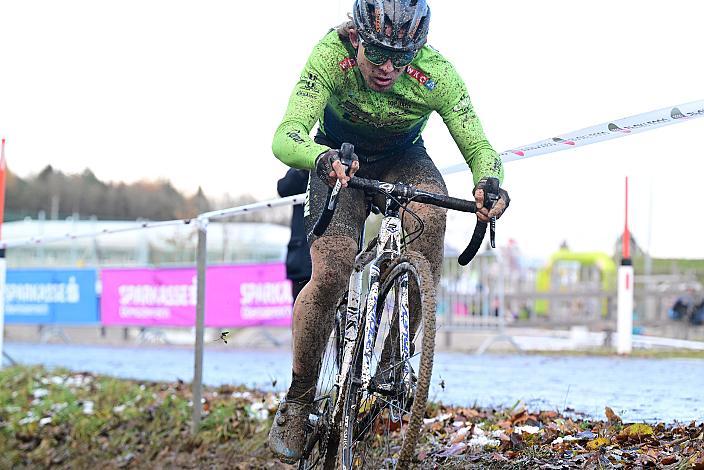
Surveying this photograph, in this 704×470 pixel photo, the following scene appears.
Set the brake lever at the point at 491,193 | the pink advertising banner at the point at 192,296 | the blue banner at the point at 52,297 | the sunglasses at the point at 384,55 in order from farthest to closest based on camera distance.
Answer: the blue banner at the point at 52,297 → the pink advertising banner at the point at 192,296 → the sunglasses at the point at 384,55 → the brake lever at the point at 491,193

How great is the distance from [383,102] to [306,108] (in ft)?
1.40

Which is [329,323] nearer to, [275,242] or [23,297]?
[23,297]

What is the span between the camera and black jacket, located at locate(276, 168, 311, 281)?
6.44 metres

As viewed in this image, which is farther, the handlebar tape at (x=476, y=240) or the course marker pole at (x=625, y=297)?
the course marker pole at (x=625, y=297)

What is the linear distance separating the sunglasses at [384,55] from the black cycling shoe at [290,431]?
1743mm

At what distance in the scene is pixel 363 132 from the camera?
4789mm

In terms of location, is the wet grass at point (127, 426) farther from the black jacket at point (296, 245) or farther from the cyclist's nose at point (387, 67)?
the cyclist's nose at point (387, 67)

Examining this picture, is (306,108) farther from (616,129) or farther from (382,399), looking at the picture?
(616,129)

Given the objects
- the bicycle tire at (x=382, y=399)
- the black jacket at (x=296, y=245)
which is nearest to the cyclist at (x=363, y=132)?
the bicycle tire at (x=382, y=399)

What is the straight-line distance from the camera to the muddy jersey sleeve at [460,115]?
4484 millimetres

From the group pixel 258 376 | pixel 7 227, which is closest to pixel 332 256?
pixel 258 376

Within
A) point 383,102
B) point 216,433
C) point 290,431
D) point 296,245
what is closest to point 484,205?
point 383,102

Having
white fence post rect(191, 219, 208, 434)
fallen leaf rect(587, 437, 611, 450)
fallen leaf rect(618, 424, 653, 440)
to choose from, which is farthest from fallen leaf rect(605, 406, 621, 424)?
white fence post rect(191, 219, 208, 434)

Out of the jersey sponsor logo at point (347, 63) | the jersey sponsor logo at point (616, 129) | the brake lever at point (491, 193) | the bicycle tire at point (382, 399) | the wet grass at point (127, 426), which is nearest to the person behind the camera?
the bicycle tire at point (382, 399)
